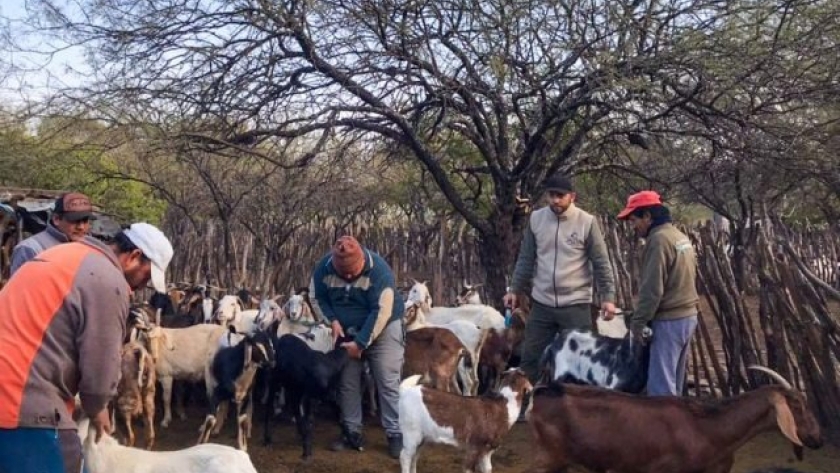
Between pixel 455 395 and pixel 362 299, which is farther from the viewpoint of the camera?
pixel 362 299

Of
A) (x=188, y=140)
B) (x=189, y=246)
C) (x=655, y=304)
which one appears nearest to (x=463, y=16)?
(x=188, y=140)

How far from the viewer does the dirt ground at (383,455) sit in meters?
6.57

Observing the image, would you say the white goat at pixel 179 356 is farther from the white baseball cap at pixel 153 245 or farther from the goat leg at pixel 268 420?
the white baseball cap at pixel 153 245

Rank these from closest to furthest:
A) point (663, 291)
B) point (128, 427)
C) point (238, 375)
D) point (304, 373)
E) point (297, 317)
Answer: point (663, 291) → point (304, 373) → point (128, 427) → point (238, 375) → point (297, 317)

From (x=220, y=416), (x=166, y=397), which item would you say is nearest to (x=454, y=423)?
(x=220, y=416)

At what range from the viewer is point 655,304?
19.2 feet

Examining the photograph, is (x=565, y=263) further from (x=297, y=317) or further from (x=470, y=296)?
(x=470, y=296)

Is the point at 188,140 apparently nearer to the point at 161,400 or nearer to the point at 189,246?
the point at 161,400

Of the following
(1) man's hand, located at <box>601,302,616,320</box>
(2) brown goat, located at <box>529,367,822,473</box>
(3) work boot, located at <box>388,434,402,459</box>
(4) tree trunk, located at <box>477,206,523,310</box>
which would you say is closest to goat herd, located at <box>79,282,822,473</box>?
(2) brown goat, located at <box>529,367,822,473</box>

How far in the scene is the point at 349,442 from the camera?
729 centimetres

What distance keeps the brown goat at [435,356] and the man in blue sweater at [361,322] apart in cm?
63

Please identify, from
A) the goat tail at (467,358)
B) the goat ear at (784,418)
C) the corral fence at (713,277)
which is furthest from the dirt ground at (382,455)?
the goat ear at (784,418)

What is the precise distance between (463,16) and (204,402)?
180 inches

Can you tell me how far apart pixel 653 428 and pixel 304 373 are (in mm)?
3072
